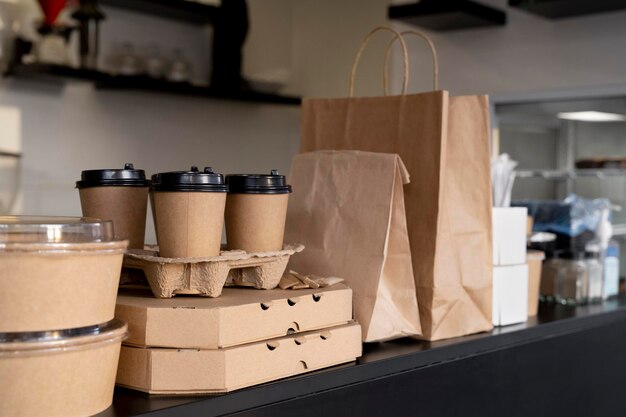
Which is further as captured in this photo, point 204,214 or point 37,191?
point 37,191

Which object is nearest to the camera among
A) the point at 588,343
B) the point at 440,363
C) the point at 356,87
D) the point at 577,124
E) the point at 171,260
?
the point at 171,260

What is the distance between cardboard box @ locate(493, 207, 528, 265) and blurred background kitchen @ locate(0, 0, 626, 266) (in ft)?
5.39

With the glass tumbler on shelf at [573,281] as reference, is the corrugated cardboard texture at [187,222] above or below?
above

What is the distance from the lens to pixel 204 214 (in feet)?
3.13

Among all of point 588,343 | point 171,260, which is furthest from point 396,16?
point 171,260

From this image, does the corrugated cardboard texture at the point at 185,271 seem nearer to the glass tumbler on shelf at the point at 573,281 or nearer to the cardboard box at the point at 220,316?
the cardboard box at the point at 220,316

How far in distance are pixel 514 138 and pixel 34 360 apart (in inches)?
108

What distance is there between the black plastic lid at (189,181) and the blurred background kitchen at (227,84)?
2212 millimetres

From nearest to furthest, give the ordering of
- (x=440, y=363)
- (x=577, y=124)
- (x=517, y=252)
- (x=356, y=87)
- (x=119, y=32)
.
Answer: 1. (x=440, y=363)
2. (x=517, y=252)
3. (x=577, y=124)
4. (x=119, y=32)
5. (x=356, y=87)

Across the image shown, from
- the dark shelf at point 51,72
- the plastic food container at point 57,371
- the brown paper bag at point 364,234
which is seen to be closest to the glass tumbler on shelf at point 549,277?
the brown paper bag at point 364,234

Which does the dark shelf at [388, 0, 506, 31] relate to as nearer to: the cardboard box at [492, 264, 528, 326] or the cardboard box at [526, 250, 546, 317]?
the cardboard box at [526, 250, 546, 317]

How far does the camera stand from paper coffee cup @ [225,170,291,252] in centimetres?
104

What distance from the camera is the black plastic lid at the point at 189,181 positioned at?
940mm

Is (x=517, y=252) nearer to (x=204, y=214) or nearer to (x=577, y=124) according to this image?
(x=204, y=214)
